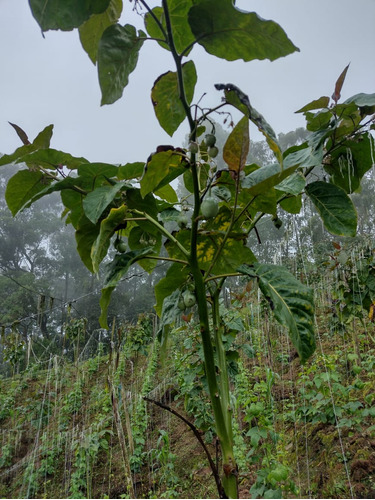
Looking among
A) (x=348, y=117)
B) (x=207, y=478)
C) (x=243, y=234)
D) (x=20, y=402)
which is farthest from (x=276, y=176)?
→ (x=20, y=402)

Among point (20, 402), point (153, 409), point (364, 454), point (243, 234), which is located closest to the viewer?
point (243, 234)

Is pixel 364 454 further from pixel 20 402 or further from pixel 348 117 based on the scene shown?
pixel 20 402

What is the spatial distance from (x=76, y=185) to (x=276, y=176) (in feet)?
0.95

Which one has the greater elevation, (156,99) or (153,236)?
(156,99)

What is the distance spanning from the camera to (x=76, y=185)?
1.68ft

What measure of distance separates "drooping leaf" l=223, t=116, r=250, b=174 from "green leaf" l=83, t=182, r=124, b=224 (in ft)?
0.49

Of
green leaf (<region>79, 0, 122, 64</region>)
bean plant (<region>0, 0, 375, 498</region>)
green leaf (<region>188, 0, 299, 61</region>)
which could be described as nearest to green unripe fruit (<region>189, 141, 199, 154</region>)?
bean plant (<region>0, 0, 375, 498</region>)

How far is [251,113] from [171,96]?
0.16m

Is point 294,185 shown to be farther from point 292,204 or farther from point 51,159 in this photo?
point 51,159

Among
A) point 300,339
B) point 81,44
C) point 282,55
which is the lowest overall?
point 300,339

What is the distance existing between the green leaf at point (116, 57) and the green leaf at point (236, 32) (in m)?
0.09

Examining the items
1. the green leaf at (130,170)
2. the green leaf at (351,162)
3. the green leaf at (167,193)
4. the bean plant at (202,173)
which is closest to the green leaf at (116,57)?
the bean plant at (202,173)

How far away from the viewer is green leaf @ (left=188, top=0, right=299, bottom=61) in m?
0.36

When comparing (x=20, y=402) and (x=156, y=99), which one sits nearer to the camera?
(x=156, y=99)
